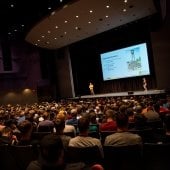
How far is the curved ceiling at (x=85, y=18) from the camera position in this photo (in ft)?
49.7

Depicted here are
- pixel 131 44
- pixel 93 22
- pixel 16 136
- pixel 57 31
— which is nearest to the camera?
pixel 16 136

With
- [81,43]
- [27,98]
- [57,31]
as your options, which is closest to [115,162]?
[57,31]

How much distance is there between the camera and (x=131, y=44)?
70.7ft

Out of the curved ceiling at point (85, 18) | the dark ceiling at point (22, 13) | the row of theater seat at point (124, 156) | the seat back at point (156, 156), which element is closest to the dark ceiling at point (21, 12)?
the dark ceiling at point (22, 13)

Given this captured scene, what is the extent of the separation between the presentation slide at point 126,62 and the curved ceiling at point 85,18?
2082 millimetres

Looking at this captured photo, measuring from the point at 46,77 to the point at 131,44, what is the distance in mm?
8877

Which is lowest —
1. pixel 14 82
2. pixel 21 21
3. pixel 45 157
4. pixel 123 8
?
pixel 45 157

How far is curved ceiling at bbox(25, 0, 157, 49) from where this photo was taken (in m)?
15.1

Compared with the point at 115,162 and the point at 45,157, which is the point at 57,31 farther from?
the point at 45,157

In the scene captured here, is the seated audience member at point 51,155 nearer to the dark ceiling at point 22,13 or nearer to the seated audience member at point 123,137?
the seated audience member at point 123,137

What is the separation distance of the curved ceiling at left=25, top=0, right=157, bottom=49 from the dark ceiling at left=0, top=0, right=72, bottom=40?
0.40 meters

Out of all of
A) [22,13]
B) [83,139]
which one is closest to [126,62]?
[22,13]

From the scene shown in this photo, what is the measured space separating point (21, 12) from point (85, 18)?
5442 millimetres

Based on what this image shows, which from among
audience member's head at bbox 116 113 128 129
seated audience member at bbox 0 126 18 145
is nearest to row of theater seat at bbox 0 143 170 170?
audience member's head at bbox 116 113 128 129
